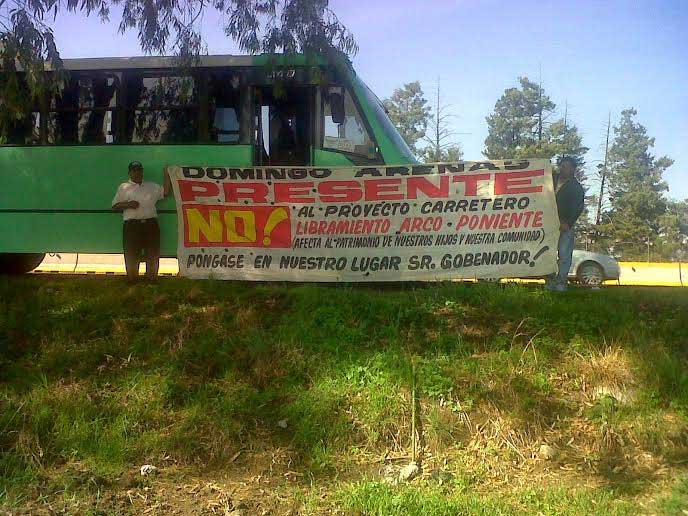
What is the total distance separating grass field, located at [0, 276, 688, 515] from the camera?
415 centimetres

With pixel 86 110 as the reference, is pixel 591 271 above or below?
below

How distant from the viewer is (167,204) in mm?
8141

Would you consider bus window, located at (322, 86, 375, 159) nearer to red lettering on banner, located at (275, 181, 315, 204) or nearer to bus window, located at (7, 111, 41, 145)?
red lettering on banner, located at (275, 181, 315, 204)

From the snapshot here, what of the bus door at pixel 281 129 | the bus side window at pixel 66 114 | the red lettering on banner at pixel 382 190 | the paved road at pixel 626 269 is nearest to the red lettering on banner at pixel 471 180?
the red lettering on banner at pixel 382 190

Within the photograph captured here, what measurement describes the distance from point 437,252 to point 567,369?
2.54 metres

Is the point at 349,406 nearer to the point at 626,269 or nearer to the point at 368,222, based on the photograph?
the point at 368,222

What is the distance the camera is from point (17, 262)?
9891 millimetres

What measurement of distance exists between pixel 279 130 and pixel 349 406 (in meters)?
4.61

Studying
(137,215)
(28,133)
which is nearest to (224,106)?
(137,215)

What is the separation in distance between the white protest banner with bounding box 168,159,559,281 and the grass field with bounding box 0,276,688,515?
0.97 meters

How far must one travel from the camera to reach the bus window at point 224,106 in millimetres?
8234

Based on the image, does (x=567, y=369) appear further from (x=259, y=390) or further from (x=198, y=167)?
(x=198, y=167)

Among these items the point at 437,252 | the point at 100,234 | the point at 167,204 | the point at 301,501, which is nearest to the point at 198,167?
the point at 167,204

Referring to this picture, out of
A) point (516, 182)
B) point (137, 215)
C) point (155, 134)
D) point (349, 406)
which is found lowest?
point (349, 406)
